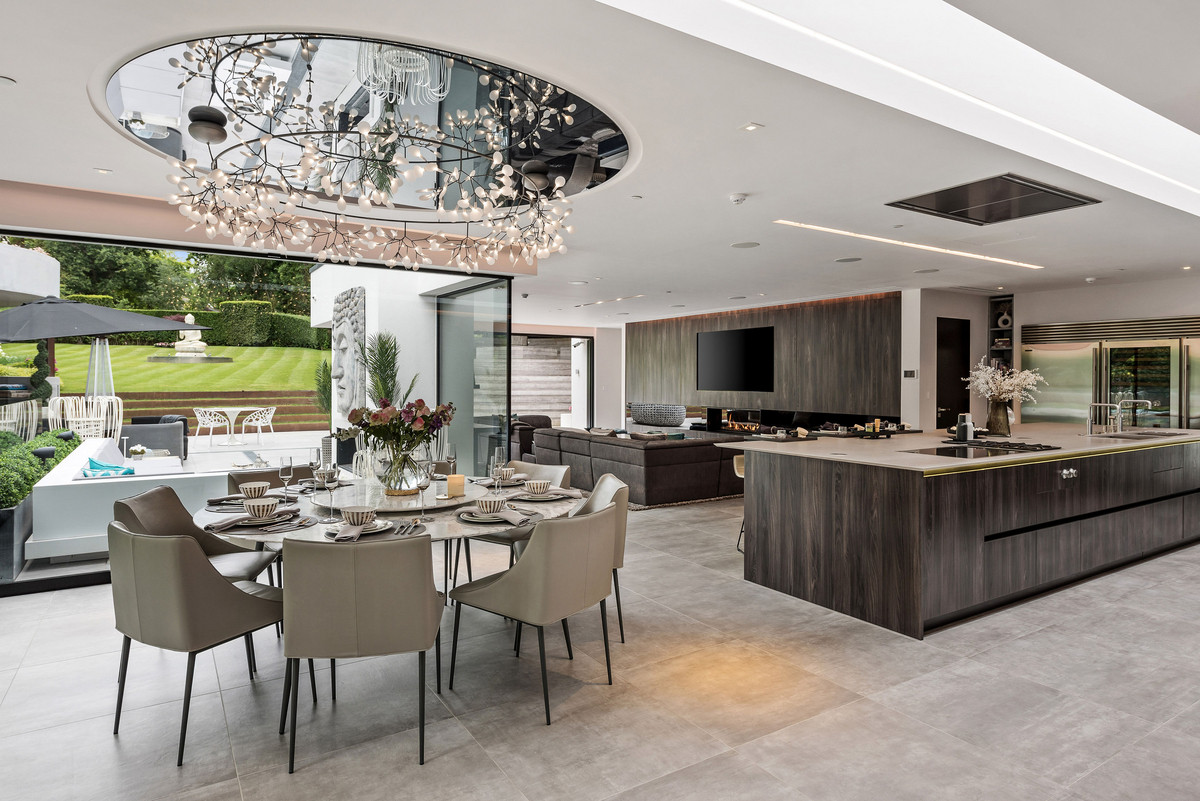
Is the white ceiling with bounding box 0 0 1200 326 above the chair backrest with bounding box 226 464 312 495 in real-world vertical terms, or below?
above

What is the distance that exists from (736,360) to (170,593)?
32.1 ft

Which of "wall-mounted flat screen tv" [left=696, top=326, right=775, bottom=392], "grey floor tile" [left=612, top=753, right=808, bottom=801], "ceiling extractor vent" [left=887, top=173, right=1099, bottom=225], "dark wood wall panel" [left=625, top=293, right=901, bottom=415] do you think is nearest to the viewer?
"grey floor tile" [left=612, top=753, right=808, bottom=801]

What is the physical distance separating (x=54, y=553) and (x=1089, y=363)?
35.0ft

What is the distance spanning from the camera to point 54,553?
14.8ft

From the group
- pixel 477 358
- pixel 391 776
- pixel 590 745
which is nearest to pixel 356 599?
pixel 391 776

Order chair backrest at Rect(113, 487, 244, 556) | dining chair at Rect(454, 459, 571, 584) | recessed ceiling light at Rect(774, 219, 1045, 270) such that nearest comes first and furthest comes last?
chair backrest at Rect(113, 487, 244, 556)
dining chair at Rect(454, 459, 571, 584)
recessed ceiling light at Rect(774, 219, 1045, 270)

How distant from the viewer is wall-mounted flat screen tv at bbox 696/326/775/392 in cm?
→ 1073

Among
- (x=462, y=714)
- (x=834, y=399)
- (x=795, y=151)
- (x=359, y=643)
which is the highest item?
(x=795, y=151)

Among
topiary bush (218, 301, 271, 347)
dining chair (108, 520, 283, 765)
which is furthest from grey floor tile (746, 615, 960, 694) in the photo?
topiary bush (218, 301, 271, 347)

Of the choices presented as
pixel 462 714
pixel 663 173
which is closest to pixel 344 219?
pixel 663 173

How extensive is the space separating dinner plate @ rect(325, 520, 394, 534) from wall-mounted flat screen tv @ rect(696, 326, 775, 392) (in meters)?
8.76

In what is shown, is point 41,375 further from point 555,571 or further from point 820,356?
point 820,356

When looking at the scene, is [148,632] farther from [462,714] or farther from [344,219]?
[344,219]

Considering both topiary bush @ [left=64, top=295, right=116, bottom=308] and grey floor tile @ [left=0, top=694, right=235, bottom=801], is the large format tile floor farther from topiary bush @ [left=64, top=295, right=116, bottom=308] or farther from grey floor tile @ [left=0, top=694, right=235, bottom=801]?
topiary bush @ [left=64, top=295, right=116, bottom=308]
